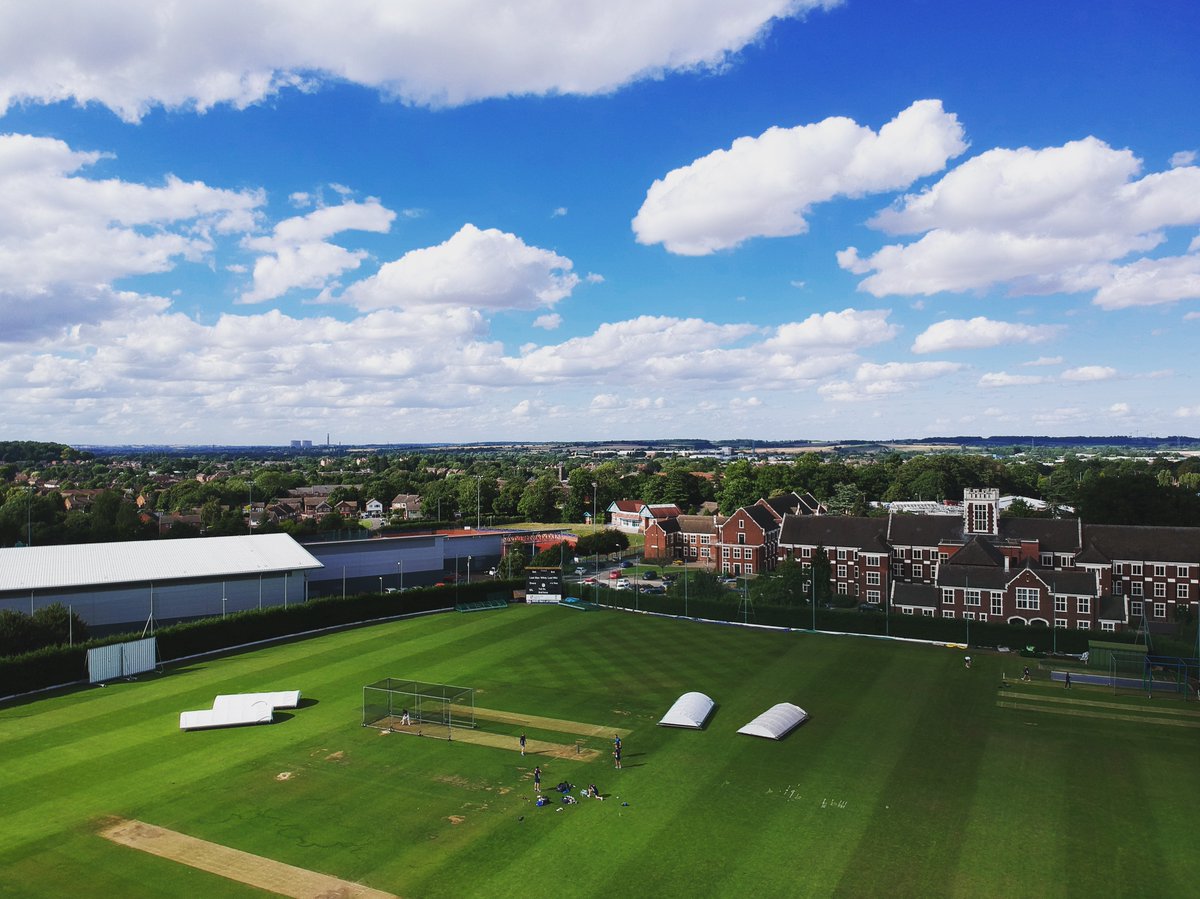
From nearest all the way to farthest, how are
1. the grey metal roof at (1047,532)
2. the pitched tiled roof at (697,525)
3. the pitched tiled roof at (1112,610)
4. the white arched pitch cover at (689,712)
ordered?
the white arched pitch cover at (689,712) → the pitched tiled roof at (1112,610) → the grey metal roof at (1047,532) → the pitched tiled roof at (697,525)

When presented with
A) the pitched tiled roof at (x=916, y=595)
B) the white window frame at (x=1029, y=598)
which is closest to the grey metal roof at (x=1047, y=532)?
the white window frame at (x=1029, y=598)

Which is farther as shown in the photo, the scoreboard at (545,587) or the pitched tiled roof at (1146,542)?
the scoreboard at (545,587)

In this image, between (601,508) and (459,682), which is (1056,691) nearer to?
(459,682)

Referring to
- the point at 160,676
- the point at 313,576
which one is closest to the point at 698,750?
the point at 160,676

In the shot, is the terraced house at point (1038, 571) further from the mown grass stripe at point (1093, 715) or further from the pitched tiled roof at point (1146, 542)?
the mown grass stripe at point (1093, 715)

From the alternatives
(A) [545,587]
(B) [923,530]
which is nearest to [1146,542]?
(B) [923,530]

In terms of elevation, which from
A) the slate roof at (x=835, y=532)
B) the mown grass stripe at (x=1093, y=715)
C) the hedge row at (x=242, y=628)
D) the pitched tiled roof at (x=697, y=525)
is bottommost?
the mown grass stripe at (x=1093, y=715)

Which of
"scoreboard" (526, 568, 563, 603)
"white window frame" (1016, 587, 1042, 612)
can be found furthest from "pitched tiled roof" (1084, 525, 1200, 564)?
"scoreboard" (526, 568, 563, 603)

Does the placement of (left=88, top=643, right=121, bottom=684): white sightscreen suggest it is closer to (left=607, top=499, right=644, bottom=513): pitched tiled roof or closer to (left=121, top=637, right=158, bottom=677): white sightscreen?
(left=121, top=637, right=158, bottom=677): white sightscreen
